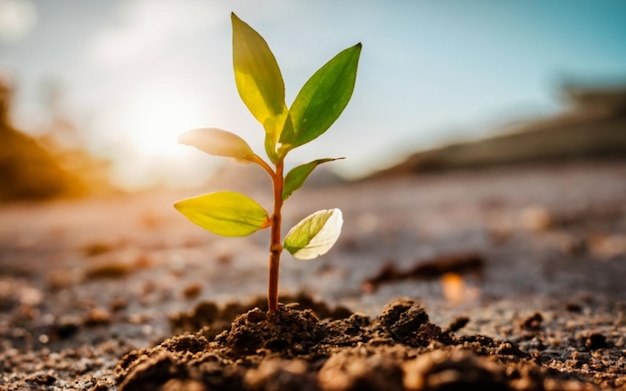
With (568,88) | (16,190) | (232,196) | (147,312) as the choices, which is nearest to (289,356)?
(232,196)

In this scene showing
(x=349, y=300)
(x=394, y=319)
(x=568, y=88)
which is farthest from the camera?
(x=568, y=88)

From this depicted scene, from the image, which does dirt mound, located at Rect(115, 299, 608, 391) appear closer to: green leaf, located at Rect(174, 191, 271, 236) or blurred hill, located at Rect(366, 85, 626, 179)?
green leaf, located at Rect(174, 191, 271, 236)

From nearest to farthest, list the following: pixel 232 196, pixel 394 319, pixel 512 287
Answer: pixel 232 196
pixel 394 319
pixel 512 287

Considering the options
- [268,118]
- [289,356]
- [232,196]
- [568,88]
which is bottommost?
[289,356]

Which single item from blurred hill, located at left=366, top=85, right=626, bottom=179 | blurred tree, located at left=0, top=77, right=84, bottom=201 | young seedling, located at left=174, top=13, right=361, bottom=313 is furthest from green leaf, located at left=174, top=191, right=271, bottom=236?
blurred tree, located at left=0, top=77, right=84, bottom=201

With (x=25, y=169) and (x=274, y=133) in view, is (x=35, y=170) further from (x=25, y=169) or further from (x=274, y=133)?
(x=274, y=133)

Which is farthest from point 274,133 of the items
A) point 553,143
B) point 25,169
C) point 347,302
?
point 25,169

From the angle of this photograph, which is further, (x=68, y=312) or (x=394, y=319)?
(x=68, y=312)

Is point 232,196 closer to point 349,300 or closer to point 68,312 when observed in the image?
point 349,300

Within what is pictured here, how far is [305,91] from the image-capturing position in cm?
103

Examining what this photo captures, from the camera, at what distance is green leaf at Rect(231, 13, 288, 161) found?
985 mm

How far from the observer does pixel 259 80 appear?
1.00m

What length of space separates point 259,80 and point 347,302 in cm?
123

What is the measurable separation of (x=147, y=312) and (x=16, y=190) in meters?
8.79
